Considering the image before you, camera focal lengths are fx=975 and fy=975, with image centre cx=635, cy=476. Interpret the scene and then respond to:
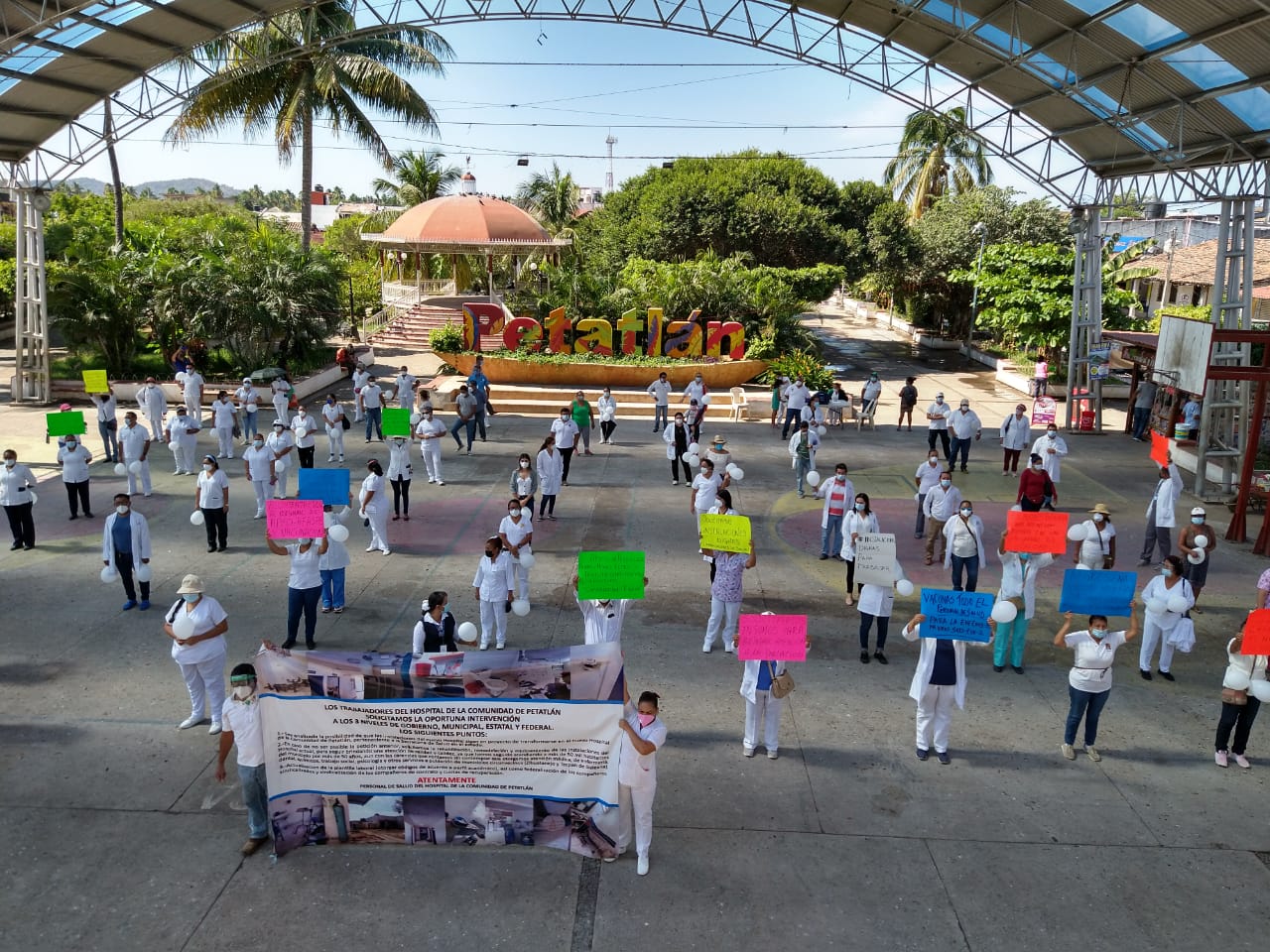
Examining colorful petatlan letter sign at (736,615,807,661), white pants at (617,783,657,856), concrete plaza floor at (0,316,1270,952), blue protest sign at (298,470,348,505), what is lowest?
concrete plaza floor at (0,316,1270,952)

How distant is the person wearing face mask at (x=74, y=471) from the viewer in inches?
583

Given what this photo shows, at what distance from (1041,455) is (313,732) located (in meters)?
12.9

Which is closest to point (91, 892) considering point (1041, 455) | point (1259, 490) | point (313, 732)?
point (313, 732)

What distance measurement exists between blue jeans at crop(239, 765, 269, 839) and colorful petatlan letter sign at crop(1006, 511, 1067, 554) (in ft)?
25.0

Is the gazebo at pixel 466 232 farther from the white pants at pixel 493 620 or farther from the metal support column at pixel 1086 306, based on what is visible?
the white pants at pixel 493 620

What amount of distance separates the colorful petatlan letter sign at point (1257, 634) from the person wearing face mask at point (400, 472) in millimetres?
11233

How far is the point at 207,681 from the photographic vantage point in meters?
8.63

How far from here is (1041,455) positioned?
1603 cm

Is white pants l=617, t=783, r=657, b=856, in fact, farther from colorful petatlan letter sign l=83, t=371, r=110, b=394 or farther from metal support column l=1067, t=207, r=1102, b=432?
metal support column l=1067, t=207, r=1102, b=432

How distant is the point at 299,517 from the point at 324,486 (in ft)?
6.22

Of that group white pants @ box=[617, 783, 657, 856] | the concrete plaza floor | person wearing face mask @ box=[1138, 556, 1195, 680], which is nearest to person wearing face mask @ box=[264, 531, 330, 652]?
the concrete plaza floor

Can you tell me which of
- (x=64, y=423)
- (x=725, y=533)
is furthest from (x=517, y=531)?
(x=64, y=423)

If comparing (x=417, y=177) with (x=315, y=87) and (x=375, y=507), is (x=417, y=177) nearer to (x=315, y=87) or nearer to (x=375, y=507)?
(x=315, y=87)

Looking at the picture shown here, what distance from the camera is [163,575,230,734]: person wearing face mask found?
8359 mm
